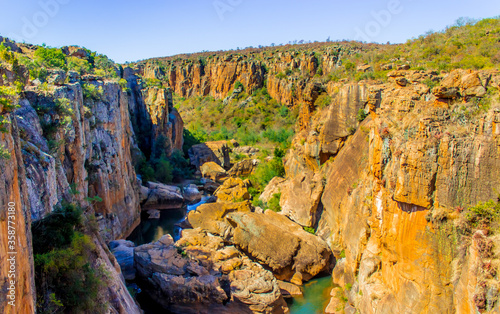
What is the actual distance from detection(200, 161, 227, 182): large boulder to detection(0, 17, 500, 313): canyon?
976 centimetres

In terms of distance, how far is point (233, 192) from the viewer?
105 ft

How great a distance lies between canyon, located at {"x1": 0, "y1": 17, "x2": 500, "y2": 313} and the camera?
464 inches

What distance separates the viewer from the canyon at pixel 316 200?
11.8 m

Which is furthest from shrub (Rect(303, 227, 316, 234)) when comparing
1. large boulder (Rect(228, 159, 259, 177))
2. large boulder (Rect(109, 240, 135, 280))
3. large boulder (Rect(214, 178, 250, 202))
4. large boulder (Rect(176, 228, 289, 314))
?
large boulder (Rect(228, 159, 259, 177))

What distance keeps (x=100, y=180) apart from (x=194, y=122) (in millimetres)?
52024

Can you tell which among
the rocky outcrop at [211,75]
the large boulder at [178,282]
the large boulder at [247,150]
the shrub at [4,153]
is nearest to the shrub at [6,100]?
the shrub at [4,153]

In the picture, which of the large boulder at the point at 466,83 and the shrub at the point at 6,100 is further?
the large boulder at the point at 466,83

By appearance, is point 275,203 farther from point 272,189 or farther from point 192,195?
point 192,195

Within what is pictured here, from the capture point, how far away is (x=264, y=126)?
220ft

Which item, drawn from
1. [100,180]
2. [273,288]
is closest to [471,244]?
[273,288]

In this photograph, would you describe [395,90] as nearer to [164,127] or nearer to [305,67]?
[164,127]

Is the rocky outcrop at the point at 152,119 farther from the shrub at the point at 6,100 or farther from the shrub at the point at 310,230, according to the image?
the shrub at the point at 6,100

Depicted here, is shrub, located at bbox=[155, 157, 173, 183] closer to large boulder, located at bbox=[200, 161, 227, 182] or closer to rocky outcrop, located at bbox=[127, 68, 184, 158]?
rocky outcrop, located at bbox=[127, 68, 184, 158]

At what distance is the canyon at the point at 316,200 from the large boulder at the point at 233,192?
15 cm
